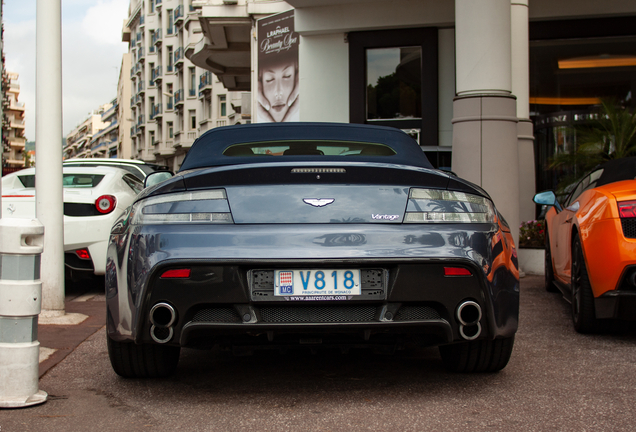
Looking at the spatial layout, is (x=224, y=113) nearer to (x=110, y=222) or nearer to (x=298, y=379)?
(x=110, y=222)

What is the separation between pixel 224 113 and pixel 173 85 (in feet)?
47.5

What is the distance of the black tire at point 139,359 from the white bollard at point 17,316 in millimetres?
397

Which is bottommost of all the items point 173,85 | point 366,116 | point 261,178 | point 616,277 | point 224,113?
point 616,277

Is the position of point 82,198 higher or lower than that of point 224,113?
lower

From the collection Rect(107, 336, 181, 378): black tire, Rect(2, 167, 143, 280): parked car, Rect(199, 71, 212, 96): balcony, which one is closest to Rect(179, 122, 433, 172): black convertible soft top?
Rect(107, 336, 181, 378): black tire

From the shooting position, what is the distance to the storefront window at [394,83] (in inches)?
641

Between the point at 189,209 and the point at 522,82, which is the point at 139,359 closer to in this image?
the point at 189,209

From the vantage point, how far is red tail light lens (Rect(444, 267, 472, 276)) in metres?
3.01

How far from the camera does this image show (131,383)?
3.57 metres

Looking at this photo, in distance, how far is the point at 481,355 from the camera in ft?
11.7

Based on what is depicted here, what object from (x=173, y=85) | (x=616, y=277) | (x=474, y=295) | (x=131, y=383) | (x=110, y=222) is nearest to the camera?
(x=474, y=295)

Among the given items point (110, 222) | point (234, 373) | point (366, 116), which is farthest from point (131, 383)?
point (366, 116)

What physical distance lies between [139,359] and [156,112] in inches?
2726

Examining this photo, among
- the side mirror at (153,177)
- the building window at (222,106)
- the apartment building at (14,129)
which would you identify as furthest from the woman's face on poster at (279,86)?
the apartment building at (14,129)
